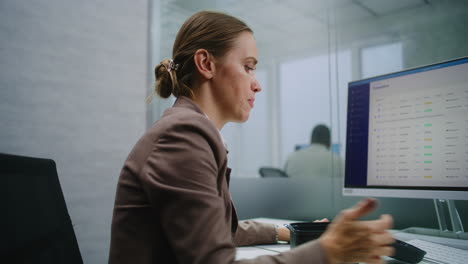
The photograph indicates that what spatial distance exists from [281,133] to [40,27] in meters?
4.85

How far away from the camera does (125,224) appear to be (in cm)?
66

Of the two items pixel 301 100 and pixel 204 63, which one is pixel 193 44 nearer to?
pixel 204 63

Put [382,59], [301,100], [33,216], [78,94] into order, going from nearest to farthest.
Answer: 1. [33,216]
2. [78,94]
3. [382,59]
4. [301,100]

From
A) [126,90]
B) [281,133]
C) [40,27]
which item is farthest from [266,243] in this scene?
[281,133]

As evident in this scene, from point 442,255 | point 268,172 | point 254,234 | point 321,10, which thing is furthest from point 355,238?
point 268,172

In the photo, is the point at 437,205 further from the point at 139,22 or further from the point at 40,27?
the point at 40,27

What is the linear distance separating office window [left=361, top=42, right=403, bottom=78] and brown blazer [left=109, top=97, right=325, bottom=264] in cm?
130

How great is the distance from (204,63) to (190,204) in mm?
444

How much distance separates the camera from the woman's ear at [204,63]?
89 cm

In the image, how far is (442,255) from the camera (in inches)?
32.1

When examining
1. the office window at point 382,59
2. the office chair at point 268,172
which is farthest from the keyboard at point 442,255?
the office chair at point 268,172

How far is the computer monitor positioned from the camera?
3.37ft

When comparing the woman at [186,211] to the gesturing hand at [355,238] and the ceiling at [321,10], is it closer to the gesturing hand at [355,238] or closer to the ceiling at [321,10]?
the gesturing hand at [355,238]

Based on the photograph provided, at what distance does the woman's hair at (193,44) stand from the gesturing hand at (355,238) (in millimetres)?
507
